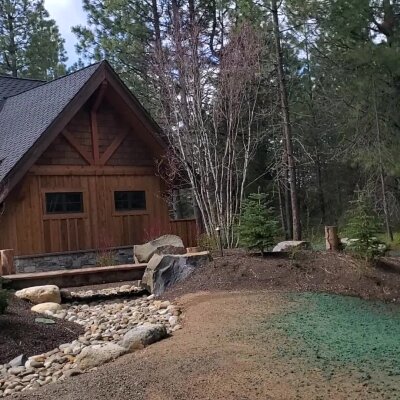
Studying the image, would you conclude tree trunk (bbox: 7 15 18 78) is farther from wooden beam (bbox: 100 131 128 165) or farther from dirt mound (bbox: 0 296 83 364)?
dirt mound (bbox: 0 296 83 364)

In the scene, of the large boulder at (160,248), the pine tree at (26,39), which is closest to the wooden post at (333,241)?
the large boulder at (160,248)

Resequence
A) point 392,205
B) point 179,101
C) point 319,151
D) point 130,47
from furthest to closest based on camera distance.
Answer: point 319,151 → point 130,47 → point 392,205 → point 179,101

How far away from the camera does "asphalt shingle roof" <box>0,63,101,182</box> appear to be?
11939mm

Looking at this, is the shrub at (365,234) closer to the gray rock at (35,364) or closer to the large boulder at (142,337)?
the large boulder at (142,337)

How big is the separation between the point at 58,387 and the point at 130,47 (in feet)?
50.6

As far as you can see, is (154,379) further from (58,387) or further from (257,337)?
(257,337)

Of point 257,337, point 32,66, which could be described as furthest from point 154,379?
point 32,66

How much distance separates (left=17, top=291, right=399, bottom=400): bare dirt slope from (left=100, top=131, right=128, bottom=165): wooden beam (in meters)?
8.61

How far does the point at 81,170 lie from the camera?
43.0ft

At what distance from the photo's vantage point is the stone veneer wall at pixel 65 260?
473 inches

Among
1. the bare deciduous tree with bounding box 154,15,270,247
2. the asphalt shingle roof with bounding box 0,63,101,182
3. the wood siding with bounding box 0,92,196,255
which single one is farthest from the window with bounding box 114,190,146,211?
the asphalt shingle roof with bounding box 0,63,101,182

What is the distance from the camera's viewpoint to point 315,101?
20.2m

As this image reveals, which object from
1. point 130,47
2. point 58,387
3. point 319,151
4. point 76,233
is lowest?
point 58,387

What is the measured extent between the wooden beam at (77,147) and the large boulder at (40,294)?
5413mm
